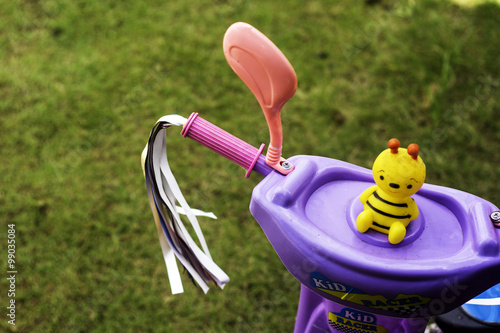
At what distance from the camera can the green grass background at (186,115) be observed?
5.85 feet

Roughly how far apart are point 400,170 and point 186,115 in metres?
1.51

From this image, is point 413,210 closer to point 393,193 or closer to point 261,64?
point 393,193

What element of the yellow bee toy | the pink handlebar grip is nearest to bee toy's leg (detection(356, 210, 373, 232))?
the yellow bee toy

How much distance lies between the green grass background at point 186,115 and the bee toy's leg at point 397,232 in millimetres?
899

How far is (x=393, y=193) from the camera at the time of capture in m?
0.89

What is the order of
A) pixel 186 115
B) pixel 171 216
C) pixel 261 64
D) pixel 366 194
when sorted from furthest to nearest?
pixel 186 115, pixel 171 216, pixel 366 194, pixel 261 64

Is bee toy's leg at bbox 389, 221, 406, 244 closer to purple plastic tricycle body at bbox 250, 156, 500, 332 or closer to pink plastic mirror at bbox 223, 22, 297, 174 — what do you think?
purple plastic tricycle body at bbox 250, 156, 500, 332

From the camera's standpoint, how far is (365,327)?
1.11m

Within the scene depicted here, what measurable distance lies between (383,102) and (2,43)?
6.10 ft

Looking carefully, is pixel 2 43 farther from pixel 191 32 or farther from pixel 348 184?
pixel 348 184

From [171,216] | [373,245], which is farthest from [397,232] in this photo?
[171,216]

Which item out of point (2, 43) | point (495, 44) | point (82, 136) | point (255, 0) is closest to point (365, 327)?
point (82, 136)

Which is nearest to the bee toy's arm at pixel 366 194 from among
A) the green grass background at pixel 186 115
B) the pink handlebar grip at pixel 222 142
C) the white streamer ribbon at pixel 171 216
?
the pink handlebar grip at pixel 222 142

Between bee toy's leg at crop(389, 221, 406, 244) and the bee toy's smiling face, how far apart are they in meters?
0.05
